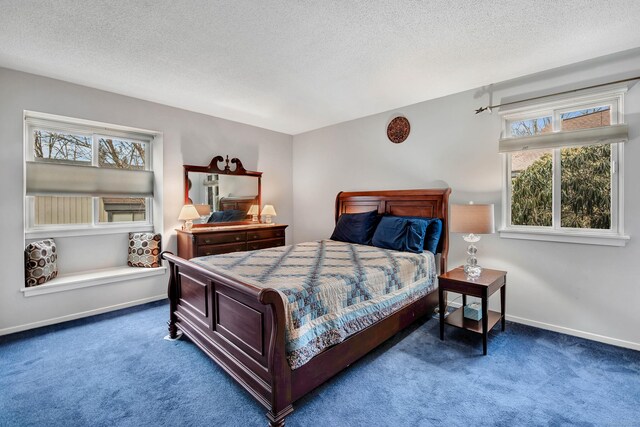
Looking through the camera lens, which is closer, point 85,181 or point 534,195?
point 534,195

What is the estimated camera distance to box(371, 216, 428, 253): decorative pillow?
3180mm

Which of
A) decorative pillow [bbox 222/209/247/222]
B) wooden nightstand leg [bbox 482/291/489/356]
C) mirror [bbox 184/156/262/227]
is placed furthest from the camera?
decorative pillow [bbox 222/209/247/222]

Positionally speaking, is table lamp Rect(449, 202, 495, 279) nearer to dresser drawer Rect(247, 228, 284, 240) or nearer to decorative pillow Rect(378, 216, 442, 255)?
decorative pillow Rect(378, 216, 442, 255)

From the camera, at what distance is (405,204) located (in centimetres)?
378

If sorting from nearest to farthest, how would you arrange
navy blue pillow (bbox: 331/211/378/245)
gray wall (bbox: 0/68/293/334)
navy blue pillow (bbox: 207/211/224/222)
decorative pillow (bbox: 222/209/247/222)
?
gray wall (bbox: 0/68/293/334) → navy blue pillow (bbox: 331/211/378/245) → navy blue pillow (bbox: 207/211/224/222) → decorative pillow (bbox: 222/209/247/222)

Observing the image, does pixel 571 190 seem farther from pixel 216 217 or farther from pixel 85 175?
pixel 85 175

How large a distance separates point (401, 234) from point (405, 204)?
25.4 inches

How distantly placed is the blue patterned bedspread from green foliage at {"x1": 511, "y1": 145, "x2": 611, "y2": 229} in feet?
3.77

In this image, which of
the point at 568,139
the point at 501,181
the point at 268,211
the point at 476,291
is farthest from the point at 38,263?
the point at 568,139

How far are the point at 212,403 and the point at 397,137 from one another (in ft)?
11.6

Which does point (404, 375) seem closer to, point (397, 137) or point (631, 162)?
point (631, 162)

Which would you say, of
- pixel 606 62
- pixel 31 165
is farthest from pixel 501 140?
pixel 31 165

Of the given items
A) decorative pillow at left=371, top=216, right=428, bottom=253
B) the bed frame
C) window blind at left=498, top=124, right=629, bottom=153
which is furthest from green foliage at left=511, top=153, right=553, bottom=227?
the bed frame

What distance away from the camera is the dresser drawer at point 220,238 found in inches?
146
